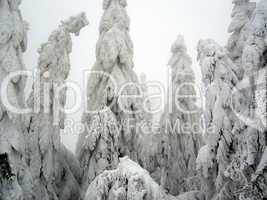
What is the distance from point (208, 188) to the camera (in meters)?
11.1

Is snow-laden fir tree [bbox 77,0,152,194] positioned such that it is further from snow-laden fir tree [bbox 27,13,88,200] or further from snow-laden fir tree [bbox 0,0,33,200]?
snow-laden fir tree [bbox 0,0,33,200]

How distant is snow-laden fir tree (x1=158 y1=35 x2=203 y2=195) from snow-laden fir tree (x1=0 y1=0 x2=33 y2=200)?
1166 cm

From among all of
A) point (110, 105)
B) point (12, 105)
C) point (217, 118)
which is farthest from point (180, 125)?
point (12, 105)

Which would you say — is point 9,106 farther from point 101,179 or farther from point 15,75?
point 101,179

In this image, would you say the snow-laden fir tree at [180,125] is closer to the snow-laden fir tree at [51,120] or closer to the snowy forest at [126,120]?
the snowy forest at [126,120]

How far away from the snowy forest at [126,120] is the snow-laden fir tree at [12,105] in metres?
0.03

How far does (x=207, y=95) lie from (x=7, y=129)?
19.5 feet

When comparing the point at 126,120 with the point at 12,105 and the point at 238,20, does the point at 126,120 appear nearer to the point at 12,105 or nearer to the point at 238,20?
the point at 238,20

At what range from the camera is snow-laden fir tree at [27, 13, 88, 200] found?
13305 millimetres

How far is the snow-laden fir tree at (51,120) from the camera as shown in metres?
13.3

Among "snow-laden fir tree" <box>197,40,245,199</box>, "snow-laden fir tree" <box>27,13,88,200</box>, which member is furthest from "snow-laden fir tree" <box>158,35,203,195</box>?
"snow-laden fir tree" <box>197,40,245,199</box>

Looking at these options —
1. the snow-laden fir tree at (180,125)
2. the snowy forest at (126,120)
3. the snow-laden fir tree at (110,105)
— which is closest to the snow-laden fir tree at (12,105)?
the snowy forest at (126,120)

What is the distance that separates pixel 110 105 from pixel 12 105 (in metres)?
7.42

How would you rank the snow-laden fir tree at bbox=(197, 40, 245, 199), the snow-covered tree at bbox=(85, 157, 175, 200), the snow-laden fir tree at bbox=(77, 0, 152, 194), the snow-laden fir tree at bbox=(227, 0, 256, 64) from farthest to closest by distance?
the snow-laden fir tree at bbox=(77, 0, 152, 194) < the snow-laden fir tree at bbox=(227, 0, 256, 64) < the snow-covered tree at bbox=(85, 157, 175, 200) < the snow-laden fir tree at bbox=(197, 40, 245, 199)
